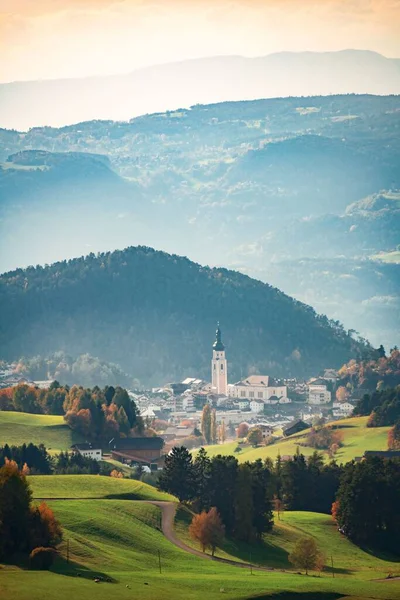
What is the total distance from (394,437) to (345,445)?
4811 millimetres

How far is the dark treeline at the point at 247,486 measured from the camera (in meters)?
109

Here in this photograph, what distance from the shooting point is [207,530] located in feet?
333

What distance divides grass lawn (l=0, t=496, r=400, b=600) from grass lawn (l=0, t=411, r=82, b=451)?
40.3m

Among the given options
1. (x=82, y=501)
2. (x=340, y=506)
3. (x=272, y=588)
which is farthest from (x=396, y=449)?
(x=272, y=588)

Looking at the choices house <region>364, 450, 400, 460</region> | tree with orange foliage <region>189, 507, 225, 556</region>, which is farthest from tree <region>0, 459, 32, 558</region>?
house <region>364, 450, 400, 460</region>

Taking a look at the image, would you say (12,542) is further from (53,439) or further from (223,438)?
(223,438)

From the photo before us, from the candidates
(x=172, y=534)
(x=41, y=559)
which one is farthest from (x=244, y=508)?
(x=41, y=559)

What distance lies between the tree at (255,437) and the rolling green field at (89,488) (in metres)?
59.6

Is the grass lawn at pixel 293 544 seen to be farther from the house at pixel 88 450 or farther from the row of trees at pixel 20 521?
the house at pixel 88 450

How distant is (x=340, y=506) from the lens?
377 ft

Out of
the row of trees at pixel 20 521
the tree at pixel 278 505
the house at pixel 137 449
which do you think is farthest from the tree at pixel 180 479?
the house at pixel 137 449

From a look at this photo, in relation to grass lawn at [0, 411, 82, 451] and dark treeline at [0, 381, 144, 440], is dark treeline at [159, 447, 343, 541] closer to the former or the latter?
grass lawn at [0, 411, 82, 451]

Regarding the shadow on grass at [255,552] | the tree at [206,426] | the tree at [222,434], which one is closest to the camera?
the shadow on grass at [255,552]

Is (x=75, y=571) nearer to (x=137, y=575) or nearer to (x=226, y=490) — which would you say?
(x=137, y=575)
